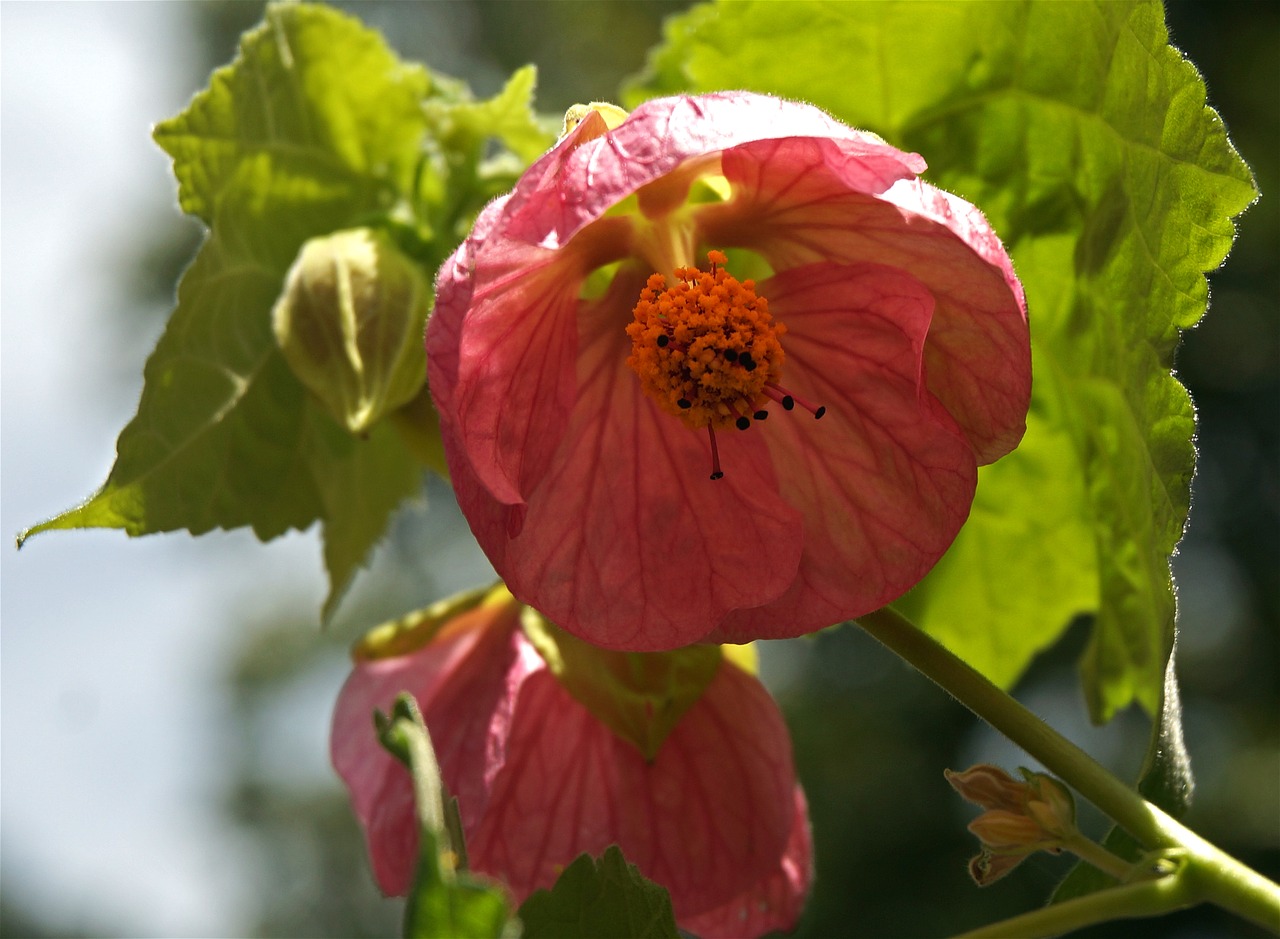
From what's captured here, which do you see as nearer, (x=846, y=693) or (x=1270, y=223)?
(x=1270, y=223)

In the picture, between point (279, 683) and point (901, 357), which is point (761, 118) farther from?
point (279, 683)

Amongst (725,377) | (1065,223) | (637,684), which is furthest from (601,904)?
(1065,223)

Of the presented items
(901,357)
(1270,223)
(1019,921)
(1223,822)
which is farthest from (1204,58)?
(1019,921)

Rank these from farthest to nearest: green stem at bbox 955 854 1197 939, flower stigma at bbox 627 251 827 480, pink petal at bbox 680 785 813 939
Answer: pink petal at bbox 680 785 813 939 < flower stigma at bbox 627 251 827 480 < green stem at bbox 955 854 1197 939

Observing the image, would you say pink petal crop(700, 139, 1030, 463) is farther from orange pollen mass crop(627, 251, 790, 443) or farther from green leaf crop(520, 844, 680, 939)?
green leaf crop(520, 844, 680, 939)

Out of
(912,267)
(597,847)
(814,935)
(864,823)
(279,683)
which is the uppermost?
(912,267)

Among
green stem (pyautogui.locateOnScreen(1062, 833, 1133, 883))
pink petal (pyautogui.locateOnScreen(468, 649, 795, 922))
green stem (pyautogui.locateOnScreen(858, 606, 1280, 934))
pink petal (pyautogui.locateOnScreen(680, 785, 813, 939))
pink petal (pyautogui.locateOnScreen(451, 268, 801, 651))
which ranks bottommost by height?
pink petal (pyautogui.locateOnScreen(680, 785, 813, 939))

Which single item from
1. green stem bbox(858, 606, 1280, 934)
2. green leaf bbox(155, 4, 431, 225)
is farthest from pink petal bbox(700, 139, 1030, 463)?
green leaf bbox(155, 4, 431, 225)
